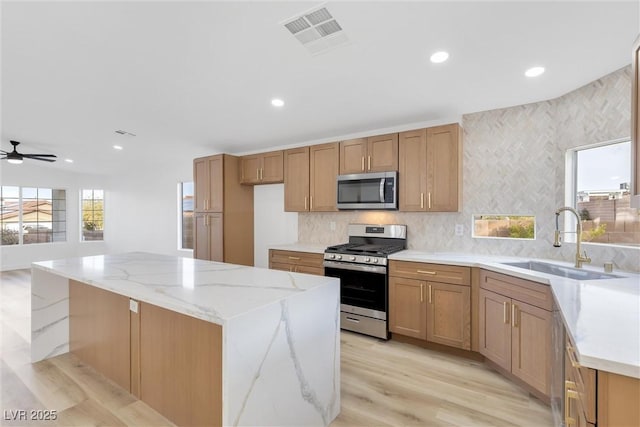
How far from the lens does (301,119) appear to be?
3.52 meters

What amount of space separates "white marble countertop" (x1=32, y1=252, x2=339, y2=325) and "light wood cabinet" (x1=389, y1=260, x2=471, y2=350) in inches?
51.3

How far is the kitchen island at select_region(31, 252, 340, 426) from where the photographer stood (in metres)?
1.31

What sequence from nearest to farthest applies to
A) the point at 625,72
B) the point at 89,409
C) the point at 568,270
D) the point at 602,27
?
1. the point at 602,27
2. the point at 89,409
3. the point at 625,72
4. the point at 568,270

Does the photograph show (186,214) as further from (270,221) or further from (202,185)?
(270,221)

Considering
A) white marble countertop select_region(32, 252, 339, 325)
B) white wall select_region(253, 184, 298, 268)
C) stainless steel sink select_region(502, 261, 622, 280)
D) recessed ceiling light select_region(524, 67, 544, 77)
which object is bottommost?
stainless steel sink select_region(502, 261, 622, 280)

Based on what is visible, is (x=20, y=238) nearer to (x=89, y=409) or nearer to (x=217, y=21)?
(x=89, y=409)

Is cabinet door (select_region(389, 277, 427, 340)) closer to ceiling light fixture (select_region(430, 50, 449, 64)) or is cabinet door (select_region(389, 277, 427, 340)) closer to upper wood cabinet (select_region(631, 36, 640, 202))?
upper wood cabinet (select_region(631, 36, 640, 202))

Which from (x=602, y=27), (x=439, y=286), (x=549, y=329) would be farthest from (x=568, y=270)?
(x=602, y=27)

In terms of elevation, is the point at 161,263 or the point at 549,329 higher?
the point at 161,263

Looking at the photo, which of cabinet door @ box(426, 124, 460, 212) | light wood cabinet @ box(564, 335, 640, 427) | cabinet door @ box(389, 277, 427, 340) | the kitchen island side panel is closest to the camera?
light wood cabinet @ box(564, 335, 640, 427)

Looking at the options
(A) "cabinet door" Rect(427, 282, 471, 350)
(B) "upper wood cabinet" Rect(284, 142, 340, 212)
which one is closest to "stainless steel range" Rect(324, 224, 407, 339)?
(A) "cabinet door" Rect(427, 282, 471, 350)

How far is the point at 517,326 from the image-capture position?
2.21 metres

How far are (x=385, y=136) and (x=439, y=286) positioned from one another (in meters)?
1.70

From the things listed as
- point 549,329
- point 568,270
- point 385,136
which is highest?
point 385,136
